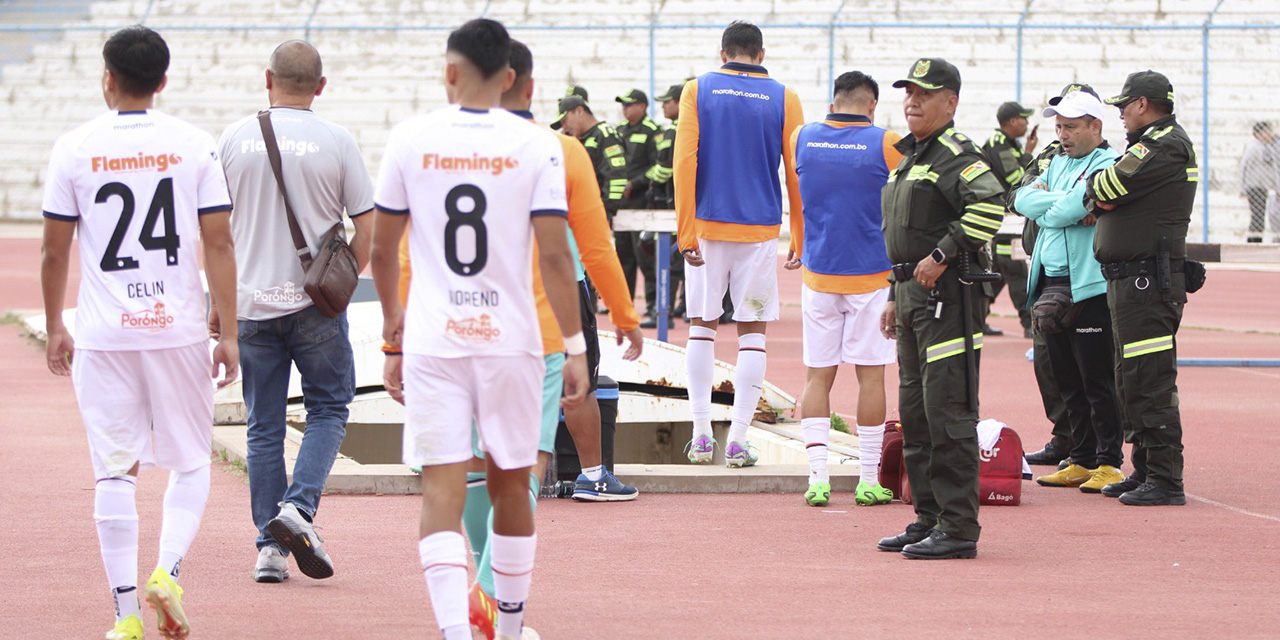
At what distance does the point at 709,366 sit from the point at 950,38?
2169 cm

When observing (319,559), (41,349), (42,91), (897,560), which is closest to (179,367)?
(319,559)

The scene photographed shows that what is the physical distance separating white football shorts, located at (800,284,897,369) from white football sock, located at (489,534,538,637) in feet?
10.8

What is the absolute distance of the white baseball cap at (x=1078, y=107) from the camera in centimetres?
808

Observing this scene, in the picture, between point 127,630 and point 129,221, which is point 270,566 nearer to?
point 127,630

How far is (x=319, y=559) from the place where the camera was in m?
5.81

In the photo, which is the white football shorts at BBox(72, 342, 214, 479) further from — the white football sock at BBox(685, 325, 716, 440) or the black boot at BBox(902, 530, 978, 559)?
the white football sock at BBox(685, 325, 716, 440)

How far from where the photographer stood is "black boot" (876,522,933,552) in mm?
6598

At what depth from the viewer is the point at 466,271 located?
4.32 m

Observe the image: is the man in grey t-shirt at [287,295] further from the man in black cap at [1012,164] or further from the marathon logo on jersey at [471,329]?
the man in black cap at [1012,164]

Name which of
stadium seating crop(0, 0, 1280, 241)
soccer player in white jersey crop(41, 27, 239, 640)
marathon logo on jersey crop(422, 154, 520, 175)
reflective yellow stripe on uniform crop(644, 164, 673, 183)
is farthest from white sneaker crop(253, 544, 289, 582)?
stadium seating crop(0, 0, 1280, 241)

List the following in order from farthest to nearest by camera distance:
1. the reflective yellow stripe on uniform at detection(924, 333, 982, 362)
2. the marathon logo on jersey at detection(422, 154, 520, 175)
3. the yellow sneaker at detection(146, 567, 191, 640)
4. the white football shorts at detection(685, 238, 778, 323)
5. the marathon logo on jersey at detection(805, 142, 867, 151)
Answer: the white football shorts at detection(685, 238, 778, 323) < the marathon logo on jersey at detection(805, 142, 867, 151) < the reflective yellow stripe on uniform at detection(924, 333, 982, 362) < the yellow sneaker at detection(146, 567, 191, 640) < the marathon logo on jersey at detection(422, 154, 520, 175)

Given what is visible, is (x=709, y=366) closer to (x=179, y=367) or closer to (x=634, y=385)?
(x=634, y=385)

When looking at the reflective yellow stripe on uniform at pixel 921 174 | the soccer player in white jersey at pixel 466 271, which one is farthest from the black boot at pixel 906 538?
the soccer player in white jersey at pixel 466 271

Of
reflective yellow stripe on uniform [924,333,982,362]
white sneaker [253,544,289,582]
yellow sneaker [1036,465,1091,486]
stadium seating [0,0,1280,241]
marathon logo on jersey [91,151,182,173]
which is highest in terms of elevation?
stadium seating [0,0,1280,241]
